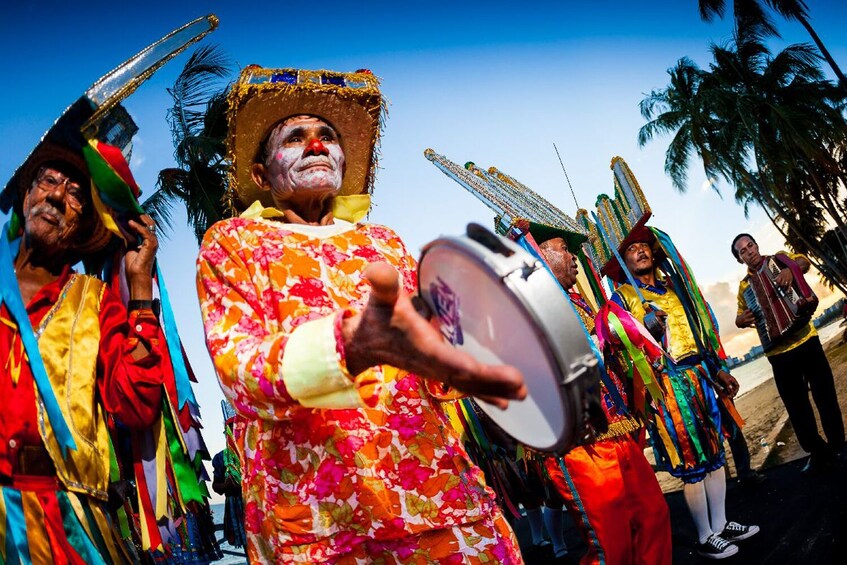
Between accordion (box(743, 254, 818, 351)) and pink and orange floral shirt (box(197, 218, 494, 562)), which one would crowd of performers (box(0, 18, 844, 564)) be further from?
accordion (box(743, 254, 818, 351))

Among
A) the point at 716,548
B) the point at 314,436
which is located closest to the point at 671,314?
the point at 716,548

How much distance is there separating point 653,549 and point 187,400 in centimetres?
321

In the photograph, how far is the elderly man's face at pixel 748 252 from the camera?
717cm

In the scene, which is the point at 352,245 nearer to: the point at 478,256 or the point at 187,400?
the point at 478,256

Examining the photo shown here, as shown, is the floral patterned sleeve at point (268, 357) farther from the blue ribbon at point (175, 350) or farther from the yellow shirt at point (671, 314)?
the yellow shirt at point (671, 314)

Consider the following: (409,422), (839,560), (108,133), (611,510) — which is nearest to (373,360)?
(409,422)

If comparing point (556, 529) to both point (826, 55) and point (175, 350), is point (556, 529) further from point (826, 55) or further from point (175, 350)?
point (826, 55)

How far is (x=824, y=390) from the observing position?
6816mm

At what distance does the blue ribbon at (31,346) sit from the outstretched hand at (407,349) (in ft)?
4.34

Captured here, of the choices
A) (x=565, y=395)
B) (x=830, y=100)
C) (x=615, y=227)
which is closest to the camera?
(x=565, y=395)

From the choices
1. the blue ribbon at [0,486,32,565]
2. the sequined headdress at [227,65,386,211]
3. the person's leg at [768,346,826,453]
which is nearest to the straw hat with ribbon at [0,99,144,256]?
the sequined headdress at [227,65,386,211]

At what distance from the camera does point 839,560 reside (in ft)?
11.3

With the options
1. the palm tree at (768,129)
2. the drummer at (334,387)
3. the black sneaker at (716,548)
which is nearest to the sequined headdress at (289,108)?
the drummer at (334,387)

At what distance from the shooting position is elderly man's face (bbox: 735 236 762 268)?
7172mm
